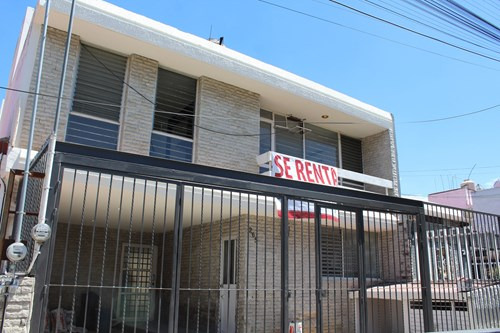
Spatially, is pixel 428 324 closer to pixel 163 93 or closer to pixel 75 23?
pixel 163 93

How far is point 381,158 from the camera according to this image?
47.9 ft

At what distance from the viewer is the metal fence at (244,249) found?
528 centimetres

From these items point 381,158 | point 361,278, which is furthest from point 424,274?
point 381,158

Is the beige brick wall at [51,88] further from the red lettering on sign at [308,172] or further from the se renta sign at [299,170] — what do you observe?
the red lettering on sign at [308,172]

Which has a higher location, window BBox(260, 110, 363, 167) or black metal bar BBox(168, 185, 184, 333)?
window BBox(260, 110, 363, 167)

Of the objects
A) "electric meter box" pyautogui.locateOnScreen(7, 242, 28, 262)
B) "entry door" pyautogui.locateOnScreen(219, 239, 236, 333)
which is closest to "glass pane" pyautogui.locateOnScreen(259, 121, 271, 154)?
"entry door" pyautogui.locateOnScreen(219, 239, 236, 333)

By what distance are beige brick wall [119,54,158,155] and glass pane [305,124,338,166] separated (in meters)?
5.61

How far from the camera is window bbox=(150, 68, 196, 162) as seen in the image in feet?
33.6

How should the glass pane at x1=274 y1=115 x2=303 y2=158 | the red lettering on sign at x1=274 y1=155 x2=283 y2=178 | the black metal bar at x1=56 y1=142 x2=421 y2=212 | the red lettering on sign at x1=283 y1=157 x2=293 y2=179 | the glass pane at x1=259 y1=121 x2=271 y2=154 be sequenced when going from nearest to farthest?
the black metal bar at x1=56 y1=142 x2=421 y2=212, the red lettering on sign at x1=274 y1=155 x2=283 y2=178, the red lettering on sign at x1=283 y1=157 x2=293 y2=179, the glass pane at x1=259 y1=121 x2=271 y2=154, the glass pane at x1=274 y1=115 x2=303 y2=158

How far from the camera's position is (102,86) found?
31.8 feet

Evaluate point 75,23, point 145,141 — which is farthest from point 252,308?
point 75,23

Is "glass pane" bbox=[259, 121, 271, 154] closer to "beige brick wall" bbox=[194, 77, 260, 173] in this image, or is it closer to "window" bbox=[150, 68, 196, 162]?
"beige brick wall" bbox=[194, 77, 260, 173]

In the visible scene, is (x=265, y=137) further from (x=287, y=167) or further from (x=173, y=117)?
(x=173, y=117)

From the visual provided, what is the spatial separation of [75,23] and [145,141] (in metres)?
2.86
